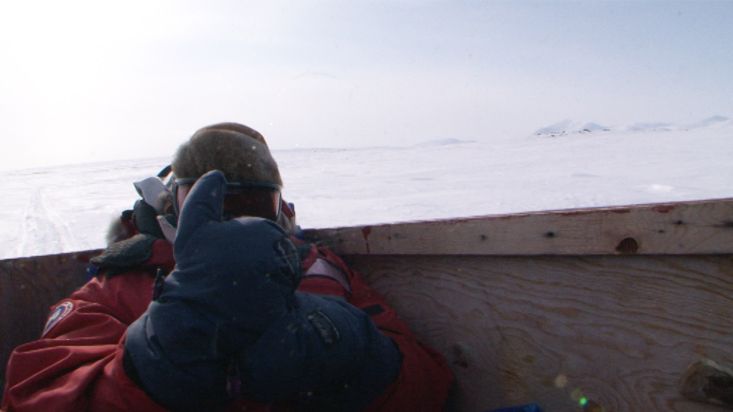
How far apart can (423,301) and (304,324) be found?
691 millimetres

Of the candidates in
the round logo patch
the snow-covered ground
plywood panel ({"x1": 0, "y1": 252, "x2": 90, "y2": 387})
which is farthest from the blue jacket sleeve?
the snow-covered ground

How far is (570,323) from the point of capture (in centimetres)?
150

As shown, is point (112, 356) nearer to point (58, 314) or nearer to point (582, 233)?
point (58, 314)

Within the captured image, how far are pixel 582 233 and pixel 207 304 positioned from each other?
87cm

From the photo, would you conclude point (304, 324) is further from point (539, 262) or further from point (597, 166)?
point (597, 166)

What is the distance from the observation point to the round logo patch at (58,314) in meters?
1.52

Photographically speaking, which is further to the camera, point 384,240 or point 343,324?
point 384,240

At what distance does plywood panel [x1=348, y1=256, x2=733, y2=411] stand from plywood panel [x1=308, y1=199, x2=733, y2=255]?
0.14 feet

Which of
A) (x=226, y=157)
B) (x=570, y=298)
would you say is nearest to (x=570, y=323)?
(x=570, y=298)

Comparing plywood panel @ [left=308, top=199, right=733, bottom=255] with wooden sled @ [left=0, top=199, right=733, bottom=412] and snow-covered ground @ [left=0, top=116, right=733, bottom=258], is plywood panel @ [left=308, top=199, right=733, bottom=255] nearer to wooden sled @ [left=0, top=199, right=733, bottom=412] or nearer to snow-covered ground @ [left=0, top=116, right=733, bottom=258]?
wooden sled @ [left=0, top=199, right=733, bottom=412]

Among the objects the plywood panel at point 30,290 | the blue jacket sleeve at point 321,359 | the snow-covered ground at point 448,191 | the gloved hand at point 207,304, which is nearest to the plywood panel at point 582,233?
the blue jacket sleeve at point 321,359

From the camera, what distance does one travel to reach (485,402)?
1.71 meters

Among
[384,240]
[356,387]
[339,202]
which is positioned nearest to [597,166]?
[339,202]

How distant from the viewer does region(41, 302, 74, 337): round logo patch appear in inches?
59.7
